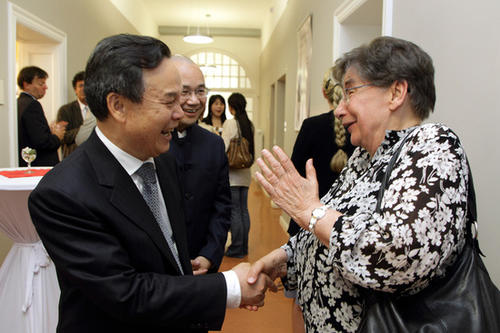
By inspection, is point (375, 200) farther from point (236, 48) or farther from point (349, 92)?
point (236, 48)

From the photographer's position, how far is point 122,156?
111 cm

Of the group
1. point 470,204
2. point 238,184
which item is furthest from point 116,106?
point 238,184

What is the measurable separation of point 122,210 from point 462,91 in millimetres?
1486

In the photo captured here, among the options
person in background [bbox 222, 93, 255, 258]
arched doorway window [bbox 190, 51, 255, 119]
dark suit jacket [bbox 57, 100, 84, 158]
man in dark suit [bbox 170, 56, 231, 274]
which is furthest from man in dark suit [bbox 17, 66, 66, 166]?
arched doorway window [bbox 190, 51, 255, 119]

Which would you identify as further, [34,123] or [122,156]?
[34,123]

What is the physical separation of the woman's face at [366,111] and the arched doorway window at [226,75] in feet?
38.5

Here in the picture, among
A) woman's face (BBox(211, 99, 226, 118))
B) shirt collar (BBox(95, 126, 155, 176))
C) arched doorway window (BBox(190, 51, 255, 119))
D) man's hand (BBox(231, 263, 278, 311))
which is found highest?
arched doorway window (BBox(190, 51, 255, 119))

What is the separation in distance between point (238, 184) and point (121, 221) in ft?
11.0

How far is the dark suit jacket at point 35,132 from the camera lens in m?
3.76

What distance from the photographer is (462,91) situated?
1.70 metres

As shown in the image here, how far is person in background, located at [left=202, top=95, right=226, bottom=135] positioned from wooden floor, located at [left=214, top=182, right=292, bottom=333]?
4.93 ft

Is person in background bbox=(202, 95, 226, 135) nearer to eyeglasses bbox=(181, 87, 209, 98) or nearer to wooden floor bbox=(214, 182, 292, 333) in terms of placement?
wooden floor bbox=(214, 182, 292, 333)

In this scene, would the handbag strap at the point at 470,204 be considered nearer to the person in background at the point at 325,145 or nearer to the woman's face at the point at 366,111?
the woman's face at the point at 366,111

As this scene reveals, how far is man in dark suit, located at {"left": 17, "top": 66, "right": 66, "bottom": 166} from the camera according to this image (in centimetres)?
377
